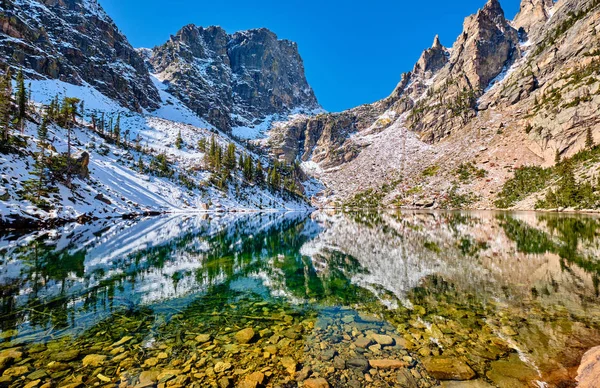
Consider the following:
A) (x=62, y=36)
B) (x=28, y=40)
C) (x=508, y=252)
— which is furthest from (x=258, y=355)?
(x=62, y=36)

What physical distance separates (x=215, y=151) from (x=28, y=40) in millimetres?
116216

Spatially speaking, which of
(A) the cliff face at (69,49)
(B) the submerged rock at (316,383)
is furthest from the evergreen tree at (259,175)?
(B) the submerged rock at (316,383)

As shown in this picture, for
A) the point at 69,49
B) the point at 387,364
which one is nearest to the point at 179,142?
the point at 69,49

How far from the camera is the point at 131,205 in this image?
2611 inches

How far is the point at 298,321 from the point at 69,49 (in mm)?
217607

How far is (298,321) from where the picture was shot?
10.3 meters

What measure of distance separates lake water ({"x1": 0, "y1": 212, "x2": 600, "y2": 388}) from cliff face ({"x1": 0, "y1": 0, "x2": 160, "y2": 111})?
169897 mm

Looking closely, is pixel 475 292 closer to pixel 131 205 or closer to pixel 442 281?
pixel 442 281

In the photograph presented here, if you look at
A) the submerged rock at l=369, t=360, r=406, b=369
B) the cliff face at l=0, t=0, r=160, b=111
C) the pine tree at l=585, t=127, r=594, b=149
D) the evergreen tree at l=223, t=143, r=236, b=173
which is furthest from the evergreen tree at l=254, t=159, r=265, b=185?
the pine tree at l=585, t=127, r=594, b=149

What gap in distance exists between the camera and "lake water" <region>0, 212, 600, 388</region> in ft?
22.3

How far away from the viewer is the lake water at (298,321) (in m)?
6.79

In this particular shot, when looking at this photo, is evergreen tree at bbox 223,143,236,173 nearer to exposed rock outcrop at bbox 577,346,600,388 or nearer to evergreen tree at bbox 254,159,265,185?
evergreen tree at bbox 254,159,265,185

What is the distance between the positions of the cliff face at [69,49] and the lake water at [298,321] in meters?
170

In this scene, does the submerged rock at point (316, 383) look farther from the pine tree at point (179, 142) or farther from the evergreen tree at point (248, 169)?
the pine tree at point (179, 142)
